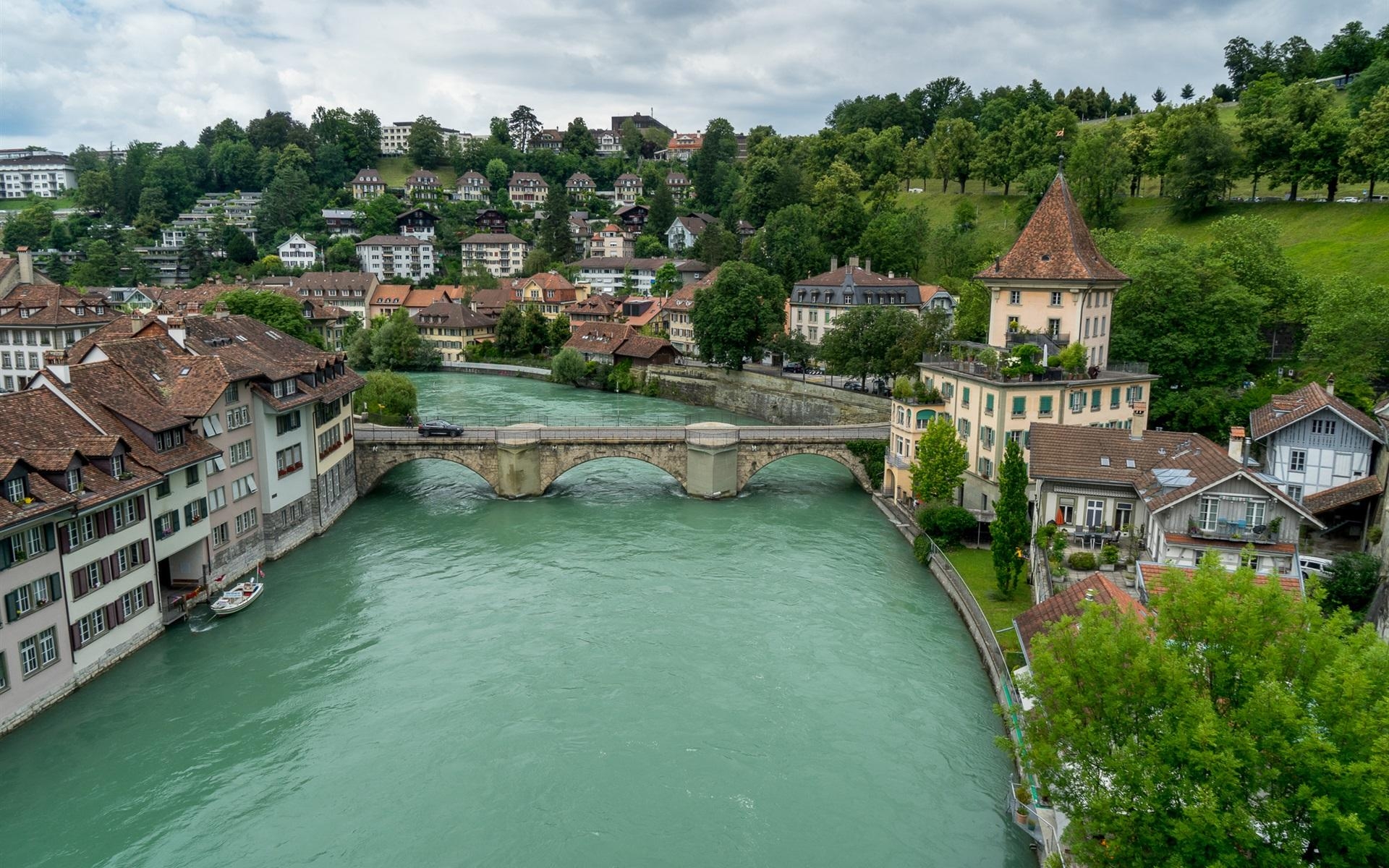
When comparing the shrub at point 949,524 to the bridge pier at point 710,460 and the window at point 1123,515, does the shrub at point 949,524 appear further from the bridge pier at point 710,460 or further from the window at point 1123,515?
the bridge pier at point 710,460

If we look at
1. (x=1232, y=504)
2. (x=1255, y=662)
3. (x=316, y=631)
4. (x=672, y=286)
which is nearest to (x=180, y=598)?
(x=316, y=631)

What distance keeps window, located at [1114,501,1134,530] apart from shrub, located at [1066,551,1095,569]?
3275 millimetres

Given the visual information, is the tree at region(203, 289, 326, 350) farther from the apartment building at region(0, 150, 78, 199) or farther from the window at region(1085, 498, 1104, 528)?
the apartment building at region(0, 150, 78, 199)

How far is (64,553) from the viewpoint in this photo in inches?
992

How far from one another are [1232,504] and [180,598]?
34.0 m

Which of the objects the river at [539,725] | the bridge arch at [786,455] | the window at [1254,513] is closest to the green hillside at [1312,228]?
the bridge arch at [786,455]

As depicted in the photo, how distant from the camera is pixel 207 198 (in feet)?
532

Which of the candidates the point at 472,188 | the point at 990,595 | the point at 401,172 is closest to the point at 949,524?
the point at 990,595

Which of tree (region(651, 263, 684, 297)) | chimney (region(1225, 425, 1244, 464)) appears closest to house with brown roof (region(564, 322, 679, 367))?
tree (region(651, 263, 684, 297))

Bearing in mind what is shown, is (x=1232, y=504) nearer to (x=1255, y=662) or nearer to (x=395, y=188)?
(x=1255, y=662)

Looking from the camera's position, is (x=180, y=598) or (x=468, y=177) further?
(x=468, y=177)

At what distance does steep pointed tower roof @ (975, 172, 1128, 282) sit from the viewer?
146ft

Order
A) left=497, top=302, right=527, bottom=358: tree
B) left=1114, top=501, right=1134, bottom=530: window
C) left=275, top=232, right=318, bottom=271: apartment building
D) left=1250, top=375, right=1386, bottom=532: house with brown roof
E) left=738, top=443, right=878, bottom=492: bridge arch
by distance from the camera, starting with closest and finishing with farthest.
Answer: left=1250, top=375, right=1386, bottom=532: house with brown roof, left=1114, top=501, right=1134, bottom=530: window, left=738, top=443, right=878, bottom=492: bridge arch, left=497, top=302, right=527, bottom=358: tree, left=275, top=232, right=318, bottom=271: apartment building

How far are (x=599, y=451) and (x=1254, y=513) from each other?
97.8 feet
